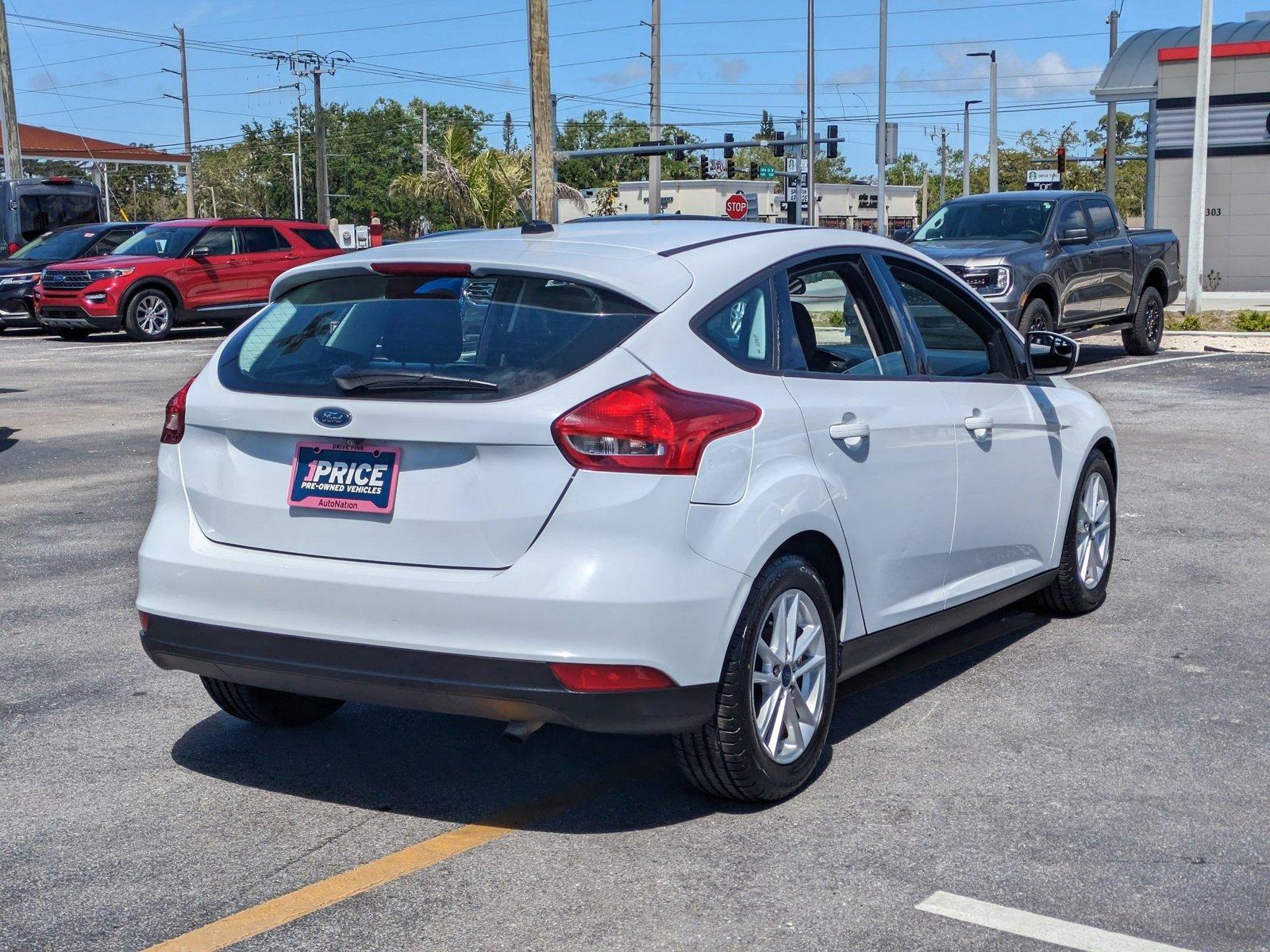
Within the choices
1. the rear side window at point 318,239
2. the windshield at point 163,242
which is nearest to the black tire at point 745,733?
the windshield at point 163,242

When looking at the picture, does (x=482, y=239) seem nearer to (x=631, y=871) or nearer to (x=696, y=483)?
(x=696, y=483)

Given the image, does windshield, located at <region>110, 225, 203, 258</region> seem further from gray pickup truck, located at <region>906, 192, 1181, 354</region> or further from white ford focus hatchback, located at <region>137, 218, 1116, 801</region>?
white ford focus hatchback, located at <region>137, 218, 1116, 801</region>

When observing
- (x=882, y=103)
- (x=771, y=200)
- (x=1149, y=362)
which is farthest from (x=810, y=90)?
(x=771, y=200)

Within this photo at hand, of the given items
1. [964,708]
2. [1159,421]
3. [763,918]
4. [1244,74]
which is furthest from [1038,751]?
[1244,74]

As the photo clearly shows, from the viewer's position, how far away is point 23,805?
4.47 metres

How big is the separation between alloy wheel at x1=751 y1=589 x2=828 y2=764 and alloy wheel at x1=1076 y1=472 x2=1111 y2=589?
236 centimetres

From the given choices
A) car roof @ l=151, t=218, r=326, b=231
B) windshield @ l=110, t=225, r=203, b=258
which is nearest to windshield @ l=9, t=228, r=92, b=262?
car roof @ l=151, t=218, r=326, b=231

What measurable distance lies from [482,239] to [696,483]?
127 cm

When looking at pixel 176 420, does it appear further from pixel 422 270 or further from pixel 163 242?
pixel 163 242

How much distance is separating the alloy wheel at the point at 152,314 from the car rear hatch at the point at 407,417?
69.1 ft

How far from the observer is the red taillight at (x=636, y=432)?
3938 mm

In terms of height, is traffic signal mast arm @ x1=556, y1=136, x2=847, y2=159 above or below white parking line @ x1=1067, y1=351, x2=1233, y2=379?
above

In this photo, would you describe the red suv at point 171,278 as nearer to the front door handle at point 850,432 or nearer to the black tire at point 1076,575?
the black tire at point 1076,575

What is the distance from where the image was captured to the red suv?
78.9 feet
